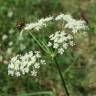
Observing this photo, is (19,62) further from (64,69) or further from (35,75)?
(64,69)

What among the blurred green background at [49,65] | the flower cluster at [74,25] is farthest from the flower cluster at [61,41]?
the blurred green background at [49,65]

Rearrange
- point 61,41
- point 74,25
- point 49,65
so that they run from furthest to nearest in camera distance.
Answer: point 49,65 < point 74,25 < point 61,41

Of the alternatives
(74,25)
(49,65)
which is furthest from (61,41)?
(49,65)

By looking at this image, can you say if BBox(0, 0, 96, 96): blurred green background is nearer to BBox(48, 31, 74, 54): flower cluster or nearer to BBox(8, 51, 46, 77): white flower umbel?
BBox(8, 51, 46, 77): white flower umbel

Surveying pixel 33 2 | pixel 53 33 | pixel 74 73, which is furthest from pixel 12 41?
pixel 53 33

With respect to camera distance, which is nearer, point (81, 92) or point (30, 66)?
point (30, 66)

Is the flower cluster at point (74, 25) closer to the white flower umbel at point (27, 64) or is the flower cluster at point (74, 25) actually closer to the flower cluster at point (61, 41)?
the flower cluster at point (61, 41)

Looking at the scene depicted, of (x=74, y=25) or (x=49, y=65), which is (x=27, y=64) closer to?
(x=74, y=25)

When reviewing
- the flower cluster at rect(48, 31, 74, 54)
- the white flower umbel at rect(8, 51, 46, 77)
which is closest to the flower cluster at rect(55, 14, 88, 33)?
the flower cluster at rect(48, 31, 74, 54)
